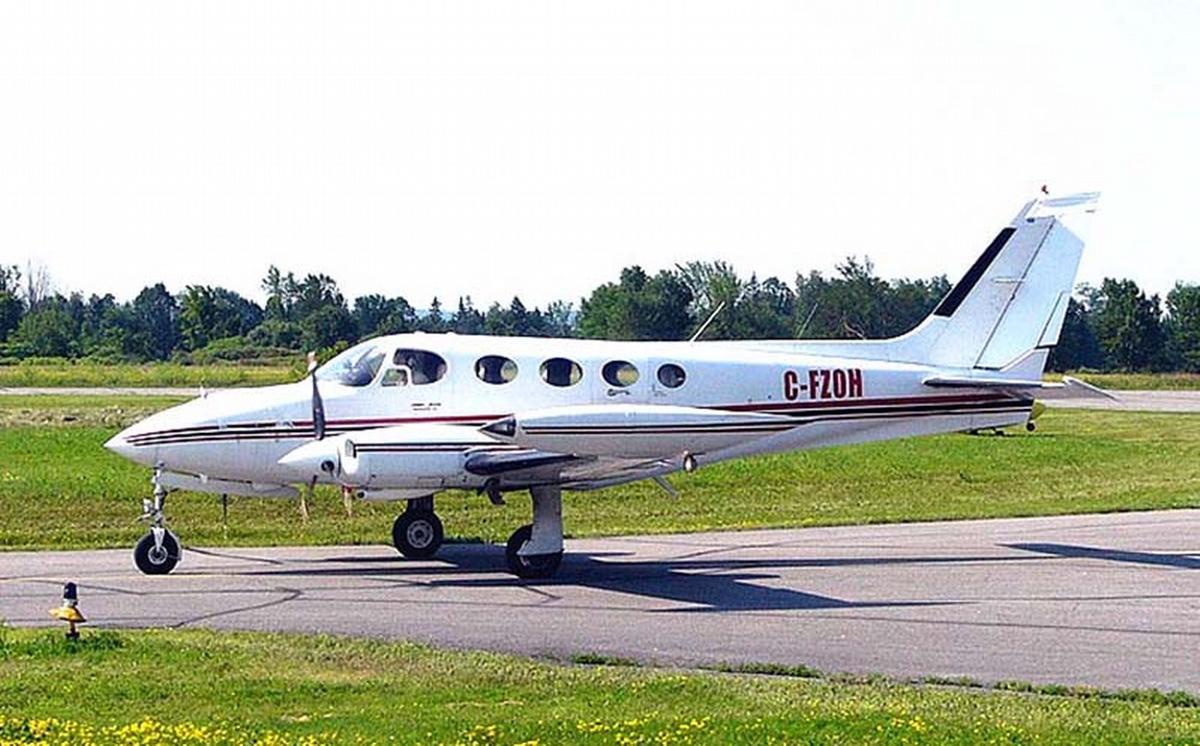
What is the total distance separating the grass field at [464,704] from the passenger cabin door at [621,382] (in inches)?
260

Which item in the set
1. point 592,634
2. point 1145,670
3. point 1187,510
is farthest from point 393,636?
point 1187,510

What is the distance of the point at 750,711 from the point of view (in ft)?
36.6

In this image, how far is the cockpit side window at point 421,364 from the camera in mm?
19688

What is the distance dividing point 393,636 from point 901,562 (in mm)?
7962

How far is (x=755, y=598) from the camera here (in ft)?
56.5

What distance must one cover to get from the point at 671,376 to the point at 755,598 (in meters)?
3.99

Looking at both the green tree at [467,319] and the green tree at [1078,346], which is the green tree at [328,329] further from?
the green tree at [1078,346]

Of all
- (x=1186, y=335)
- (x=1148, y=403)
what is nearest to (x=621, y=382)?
(x=1148, y=403)

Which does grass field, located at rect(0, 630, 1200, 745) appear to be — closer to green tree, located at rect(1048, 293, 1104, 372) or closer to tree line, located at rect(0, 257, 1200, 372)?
tree line, located at rect(0, 257, 1200, 372)

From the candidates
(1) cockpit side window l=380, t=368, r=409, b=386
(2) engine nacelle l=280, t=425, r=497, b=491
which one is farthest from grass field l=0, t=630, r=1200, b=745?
(1) cockpit side window l=380, t=368, r=409, b=386

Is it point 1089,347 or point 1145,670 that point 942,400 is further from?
point 1089,347

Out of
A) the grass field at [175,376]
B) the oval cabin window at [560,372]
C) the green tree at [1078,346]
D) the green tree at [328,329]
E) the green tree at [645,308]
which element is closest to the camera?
the oval cabin window at [560,372]

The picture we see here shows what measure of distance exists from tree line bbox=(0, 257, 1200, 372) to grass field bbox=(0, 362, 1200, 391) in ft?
4.88

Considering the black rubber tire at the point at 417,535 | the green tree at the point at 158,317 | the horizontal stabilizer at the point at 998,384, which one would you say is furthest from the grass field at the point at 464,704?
the green tree at the point at 158,317
